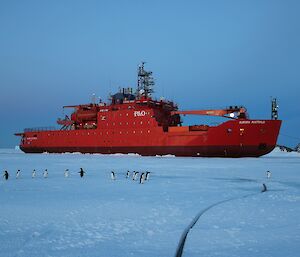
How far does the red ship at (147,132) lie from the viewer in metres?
35.0

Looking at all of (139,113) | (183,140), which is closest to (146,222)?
(183,140)

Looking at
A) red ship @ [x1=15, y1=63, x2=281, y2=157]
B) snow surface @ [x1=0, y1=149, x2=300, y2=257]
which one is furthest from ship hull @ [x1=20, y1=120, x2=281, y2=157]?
snow surface @ [x1=0, y1=149, x2=300, y2=257]

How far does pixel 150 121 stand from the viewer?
4031 centimetres

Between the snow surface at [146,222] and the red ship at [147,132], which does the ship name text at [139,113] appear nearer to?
the red ship at [147,132]

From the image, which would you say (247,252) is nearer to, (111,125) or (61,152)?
(111,125)

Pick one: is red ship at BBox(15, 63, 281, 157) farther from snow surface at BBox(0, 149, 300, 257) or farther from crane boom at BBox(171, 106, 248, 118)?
snow surface at BBox(0, 149, 300, 257)

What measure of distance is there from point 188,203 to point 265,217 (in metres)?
2.18

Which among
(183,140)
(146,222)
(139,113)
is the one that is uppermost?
(139,113)

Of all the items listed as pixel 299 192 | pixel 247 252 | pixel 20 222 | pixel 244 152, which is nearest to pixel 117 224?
pixel 20 222

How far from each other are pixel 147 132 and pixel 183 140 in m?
4.55

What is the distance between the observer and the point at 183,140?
3800 cm


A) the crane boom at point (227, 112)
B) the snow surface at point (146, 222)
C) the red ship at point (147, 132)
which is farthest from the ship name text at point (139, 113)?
the snow surface at point (146, 222)

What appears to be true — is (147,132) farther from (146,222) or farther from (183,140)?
(146,222)

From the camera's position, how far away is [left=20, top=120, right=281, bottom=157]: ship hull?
114 ft
